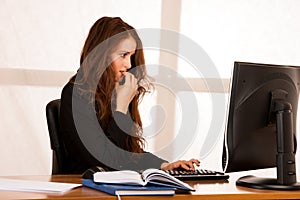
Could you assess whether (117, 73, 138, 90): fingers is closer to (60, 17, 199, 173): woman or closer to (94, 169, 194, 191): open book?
(60, 17, 199, 173): woman

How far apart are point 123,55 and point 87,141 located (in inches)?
15.4

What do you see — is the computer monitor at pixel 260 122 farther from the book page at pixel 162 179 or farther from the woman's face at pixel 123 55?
the woman's face at pixel 123 55

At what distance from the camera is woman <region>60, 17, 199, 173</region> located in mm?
2381

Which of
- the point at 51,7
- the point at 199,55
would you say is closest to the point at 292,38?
the point at 199,55

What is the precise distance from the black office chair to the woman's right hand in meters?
0.28

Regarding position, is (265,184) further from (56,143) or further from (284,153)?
(56,143)

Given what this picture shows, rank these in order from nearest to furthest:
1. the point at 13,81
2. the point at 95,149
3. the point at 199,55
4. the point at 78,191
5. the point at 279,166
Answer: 1. the point at 78,191
2. the point at 279,166
3. the point at 95,149
4. the point at 13,81
5. the point at 199,55

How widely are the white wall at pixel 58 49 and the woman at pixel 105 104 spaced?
1.17m

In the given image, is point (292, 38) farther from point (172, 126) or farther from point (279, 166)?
point (279, 166)

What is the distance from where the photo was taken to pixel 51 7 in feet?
11.9

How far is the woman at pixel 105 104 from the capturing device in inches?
93.7

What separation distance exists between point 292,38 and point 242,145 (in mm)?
2199

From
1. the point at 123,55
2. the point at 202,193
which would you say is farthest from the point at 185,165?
the point at 123,55

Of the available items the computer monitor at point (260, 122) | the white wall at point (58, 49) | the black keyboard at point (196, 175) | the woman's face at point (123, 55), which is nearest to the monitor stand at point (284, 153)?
the computer monitor at point (260, 122)
